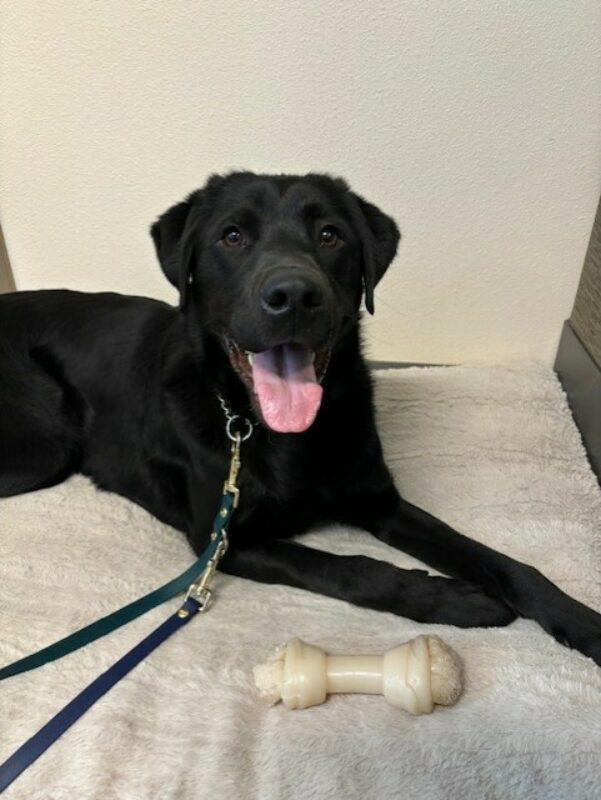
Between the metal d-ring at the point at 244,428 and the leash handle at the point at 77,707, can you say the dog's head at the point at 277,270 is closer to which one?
the metal d-ring at the point at 244,428

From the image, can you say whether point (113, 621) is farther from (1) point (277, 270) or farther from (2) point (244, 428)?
(1) point (277, 270)

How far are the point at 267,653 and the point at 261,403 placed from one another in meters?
0.43

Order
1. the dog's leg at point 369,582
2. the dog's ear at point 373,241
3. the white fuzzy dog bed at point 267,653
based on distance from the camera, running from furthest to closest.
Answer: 1. the dog's ear at point 373,241
2. the dog's leg at point 369,582
3. the white fuzzy dog bed at point 267,653

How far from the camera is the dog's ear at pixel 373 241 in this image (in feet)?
4.31

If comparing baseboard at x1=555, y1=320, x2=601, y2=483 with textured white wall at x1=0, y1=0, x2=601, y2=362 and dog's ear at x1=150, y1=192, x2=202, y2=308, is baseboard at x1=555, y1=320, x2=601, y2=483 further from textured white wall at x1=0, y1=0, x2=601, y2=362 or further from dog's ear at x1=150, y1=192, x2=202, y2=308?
dog's ear at x1=150, y1=192, x2=202, y2=308

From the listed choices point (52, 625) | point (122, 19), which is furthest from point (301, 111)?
point (52, 625)

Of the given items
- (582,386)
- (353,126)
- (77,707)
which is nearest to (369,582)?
(77,707)

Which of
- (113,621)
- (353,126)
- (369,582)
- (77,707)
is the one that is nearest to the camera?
(77,707)

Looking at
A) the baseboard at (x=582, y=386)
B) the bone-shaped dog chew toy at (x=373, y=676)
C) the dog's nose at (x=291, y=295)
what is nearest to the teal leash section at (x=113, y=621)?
the bone-shaped dog chew toy at (x=373, y=676)

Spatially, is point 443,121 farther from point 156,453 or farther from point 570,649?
point 570,649

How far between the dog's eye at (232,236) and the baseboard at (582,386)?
3.65ft

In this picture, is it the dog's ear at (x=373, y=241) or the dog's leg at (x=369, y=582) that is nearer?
the dog's leg at (x=369, y=582)

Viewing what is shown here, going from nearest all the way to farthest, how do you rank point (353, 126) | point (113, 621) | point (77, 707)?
1. point (77, 707)
2. point (113, 621)
3. point (353, 126)

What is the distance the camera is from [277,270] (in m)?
1.07
